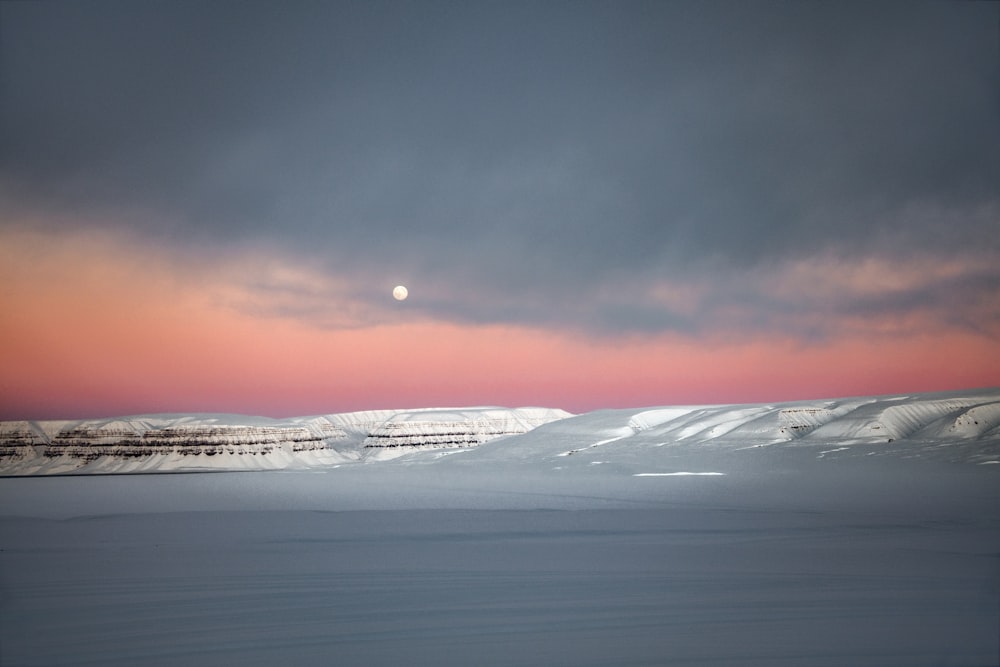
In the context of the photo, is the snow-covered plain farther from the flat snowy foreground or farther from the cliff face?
the cliff face

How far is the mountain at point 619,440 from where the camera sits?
163ft

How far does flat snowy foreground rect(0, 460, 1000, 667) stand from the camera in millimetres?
8789

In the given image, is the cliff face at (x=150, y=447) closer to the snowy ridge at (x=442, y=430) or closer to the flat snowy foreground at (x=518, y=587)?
the snowy ridge at (x=442, y=430)

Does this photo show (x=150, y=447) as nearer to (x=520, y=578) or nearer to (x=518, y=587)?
(x=520, y=578)

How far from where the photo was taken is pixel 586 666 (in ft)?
26.8

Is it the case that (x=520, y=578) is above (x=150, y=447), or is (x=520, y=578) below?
below

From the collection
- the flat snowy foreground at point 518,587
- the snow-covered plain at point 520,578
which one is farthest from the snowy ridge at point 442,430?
the flat snowy foreground at point 518,587

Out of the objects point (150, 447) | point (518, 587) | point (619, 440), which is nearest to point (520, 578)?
point (518, 587)

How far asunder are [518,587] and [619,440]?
57.0m

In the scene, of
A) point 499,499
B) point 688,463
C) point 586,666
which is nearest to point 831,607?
point 586,666

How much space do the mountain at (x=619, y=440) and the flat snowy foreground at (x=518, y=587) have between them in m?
26.3

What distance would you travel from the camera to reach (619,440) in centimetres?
6806

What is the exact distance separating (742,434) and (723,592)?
A: 172ft

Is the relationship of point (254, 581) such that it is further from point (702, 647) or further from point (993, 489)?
point (993, 489)
